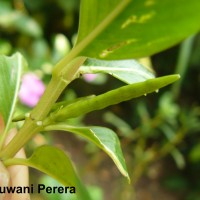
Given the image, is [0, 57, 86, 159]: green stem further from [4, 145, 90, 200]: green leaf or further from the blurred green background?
the blurred green background

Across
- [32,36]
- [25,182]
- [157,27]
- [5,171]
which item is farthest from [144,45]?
[32,36]

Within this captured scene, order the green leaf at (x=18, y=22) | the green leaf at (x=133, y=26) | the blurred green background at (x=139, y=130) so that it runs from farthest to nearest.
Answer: the blurred green background at (x=139, y=130) < the green leaf at (x=18, y=22) < the green leaf at (x=133, y=26)

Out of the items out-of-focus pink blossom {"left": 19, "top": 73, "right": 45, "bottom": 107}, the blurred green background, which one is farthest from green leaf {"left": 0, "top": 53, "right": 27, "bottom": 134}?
the blurred green background

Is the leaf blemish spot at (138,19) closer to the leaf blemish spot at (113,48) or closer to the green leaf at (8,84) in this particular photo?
the leaf blemish spot at (113,48)

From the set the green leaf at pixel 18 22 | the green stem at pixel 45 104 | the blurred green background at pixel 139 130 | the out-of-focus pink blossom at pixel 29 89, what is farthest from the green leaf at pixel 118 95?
the blurred green background at pixel 139 130

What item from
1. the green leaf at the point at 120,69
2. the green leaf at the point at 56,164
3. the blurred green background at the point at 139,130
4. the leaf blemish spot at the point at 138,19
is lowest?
the green leaf at the point at 56,164

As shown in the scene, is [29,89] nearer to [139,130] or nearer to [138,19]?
[139,130]
